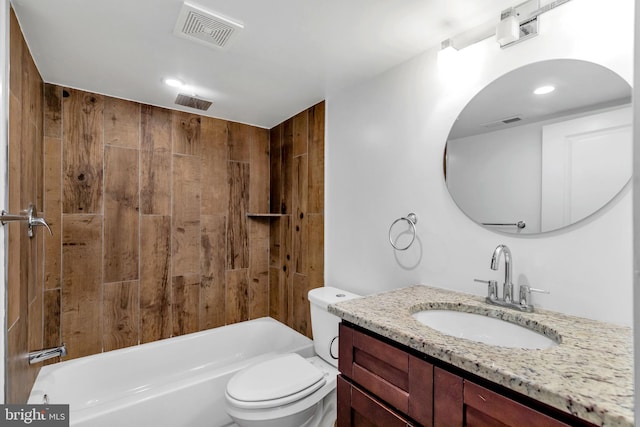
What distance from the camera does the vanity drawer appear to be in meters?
0.89

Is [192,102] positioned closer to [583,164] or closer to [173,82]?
[173,82]

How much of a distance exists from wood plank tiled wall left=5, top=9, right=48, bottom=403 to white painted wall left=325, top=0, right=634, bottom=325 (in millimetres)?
1679

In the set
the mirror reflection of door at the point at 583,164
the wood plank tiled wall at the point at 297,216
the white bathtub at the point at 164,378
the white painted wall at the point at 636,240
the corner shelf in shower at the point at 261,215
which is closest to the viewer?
the white painted wall at the point at 636,240

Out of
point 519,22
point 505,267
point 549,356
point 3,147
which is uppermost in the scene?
point 519,22

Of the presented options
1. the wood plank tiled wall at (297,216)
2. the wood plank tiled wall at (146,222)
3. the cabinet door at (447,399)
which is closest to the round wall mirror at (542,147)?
the cabinet door at (447,399)

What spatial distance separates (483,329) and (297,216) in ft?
5.61

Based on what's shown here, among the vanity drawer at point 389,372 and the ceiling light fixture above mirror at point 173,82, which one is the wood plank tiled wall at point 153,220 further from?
A: the vanity drawer at point 389,372

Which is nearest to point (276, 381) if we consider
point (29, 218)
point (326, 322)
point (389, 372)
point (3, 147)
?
point (326, 322)

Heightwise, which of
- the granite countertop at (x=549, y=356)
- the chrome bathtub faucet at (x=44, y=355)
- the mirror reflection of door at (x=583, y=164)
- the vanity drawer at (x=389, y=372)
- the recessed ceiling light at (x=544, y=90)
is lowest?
the chrome bathtub faucet at (x=44, y=355)

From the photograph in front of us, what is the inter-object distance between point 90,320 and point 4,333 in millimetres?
1165

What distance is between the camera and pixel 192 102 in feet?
7.79

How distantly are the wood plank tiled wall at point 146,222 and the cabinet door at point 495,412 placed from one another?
2.31m

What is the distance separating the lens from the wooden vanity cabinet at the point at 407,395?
73cm

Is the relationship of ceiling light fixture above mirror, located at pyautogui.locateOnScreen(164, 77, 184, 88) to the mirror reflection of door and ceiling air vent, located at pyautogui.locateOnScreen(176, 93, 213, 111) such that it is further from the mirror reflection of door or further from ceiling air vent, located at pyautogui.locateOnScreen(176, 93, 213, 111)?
the mirror reflection of door
